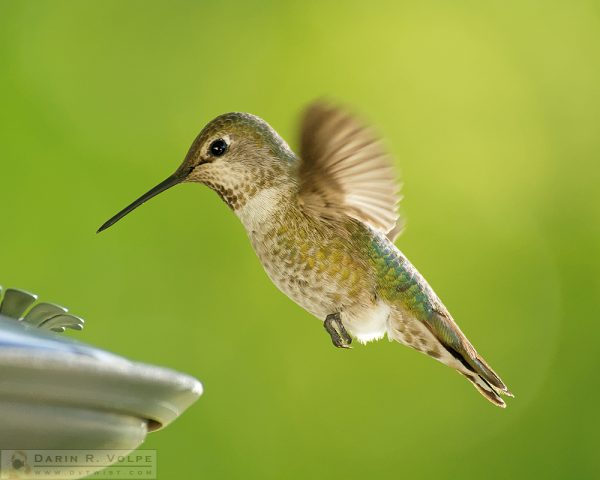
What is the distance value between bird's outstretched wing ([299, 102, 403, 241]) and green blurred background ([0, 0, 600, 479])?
6.52 ft

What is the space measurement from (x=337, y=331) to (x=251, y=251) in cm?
250

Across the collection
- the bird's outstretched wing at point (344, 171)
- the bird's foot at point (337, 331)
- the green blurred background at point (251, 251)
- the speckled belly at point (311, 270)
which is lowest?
the bird's foot at point (337, 331)

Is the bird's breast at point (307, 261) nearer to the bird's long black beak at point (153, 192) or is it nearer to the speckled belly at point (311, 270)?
the speckled belly at point (311, 270)

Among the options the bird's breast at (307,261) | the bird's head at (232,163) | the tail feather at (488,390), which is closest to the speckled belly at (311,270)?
the bird's breast at (307,261)

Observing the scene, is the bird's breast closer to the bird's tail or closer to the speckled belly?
the speckled belly

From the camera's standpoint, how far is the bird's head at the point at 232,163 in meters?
2.61

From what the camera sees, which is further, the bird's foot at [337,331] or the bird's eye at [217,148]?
the bird's eye at [217,148]

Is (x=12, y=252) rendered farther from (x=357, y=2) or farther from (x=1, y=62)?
(x=357, y=2)

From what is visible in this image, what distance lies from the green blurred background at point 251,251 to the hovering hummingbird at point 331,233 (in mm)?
1847

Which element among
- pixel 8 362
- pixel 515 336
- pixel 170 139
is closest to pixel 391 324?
pixel 8 362

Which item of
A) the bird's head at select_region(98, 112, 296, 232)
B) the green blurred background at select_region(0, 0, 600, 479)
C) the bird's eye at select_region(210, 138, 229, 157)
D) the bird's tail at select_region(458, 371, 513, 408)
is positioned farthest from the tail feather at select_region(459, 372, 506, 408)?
the green blurred background at select_region(0, 0, 600, 479)

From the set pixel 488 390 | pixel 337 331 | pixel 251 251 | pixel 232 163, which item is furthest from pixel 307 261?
pixel 251 251

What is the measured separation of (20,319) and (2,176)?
296 cm

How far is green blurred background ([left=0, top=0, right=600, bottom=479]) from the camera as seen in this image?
478cm
